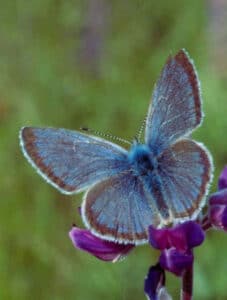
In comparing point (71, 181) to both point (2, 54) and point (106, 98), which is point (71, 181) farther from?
point (2, 54)

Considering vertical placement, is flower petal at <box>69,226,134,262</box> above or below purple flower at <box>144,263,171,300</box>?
above

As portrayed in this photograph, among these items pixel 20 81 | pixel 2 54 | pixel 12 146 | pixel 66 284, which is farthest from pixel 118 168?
pixel 2 54

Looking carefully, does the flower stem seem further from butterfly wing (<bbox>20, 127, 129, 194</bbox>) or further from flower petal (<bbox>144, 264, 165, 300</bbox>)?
butterfly wing (<bbox>20, 127, 129, 194</bbox>)

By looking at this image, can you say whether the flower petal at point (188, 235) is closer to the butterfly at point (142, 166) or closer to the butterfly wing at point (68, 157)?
the butterfly at point (142, 166)

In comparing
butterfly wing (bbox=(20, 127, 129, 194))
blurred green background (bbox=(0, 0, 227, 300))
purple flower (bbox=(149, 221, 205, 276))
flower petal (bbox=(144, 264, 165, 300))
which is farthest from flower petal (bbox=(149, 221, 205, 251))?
blurred green background (bbox=(0, 0, 227, 300))

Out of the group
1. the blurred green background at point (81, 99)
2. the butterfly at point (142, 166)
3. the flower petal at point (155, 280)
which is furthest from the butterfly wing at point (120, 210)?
the blurred green background at point (81, 99)
